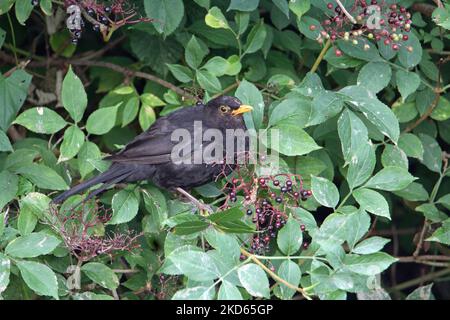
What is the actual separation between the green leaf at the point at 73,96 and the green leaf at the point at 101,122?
61mm

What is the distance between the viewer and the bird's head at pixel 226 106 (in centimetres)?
438

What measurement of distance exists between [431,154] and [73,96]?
190 cm

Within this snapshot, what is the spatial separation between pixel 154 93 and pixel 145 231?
45.7 inches

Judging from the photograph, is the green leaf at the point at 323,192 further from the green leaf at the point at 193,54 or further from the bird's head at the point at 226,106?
the green leaf at the point at 193,54

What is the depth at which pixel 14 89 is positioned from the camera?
14.4 feet

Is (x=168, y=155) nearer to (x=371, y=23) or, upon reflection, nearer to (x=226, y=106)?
(x=226, y=106)

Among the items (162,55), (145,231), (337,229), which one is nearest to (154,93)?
(162,55)

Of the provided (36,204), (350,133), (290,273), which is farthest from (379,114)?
(36,204)

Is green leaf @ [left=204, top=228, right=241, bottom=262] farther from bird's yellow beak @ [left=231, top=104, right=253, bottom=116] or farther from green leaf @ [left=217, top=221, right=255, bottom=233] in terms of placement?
bird's yellow beak @ [left=231, top=104, right=253, bottom=116]

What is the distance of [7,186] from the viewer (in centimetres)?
398

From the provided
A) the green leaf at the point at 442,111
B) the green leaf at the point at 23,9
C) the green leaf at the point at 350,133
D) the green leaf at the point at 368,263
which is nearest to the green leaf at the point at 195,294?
the green leaf at the point at 368,263

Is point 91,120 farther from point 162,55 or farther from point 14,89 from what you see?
point 162,55

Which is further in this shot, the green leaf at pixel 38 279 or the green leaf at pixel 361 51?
the green leaf at pixel 361 51

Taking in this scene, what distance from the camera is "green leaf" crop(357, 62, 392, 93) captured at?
13.8 feet
